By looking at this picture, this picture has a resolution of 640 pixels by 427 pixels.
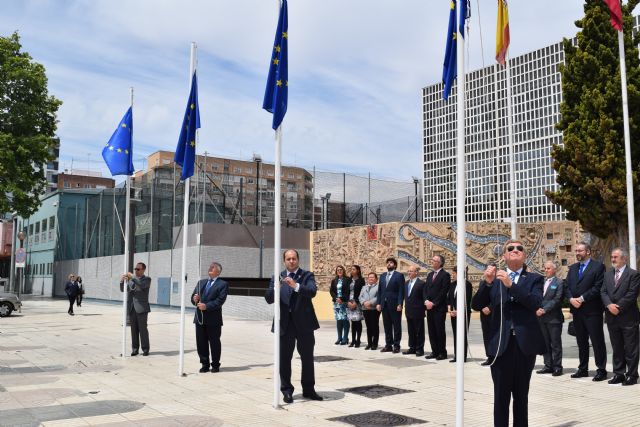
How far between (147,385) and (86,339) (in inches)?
335

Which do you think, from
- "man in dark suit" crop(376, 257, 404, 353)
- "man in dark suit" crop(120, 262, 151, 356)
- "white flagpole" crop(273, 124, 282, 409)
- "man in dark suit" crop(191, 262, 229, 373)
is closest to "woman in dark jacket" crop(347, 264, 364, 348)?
"man in dark suit" crop(376, 257, 404, 353)

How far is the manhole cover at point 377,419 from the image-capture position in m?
6.86

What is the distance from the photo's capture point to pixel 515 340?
5594mm

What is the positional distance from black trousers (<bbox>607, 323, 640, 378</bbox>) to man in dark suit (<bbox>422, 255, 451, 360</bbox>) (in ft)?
11.7

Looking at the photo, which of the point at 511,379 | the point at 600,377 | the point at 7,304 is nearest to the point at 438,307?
the point at 600,377

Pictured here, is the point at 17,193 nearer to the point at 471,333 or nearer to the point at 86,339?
the point at 86,339

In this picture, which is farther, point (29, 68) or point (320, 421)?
point (29, 68)

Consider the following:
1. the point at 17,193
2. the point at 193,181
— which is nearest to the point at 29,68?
the point at 17,193

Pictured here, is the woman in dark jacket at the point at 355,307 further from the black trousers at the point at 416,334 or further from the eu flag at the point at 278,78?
the eu flag at the point at 278,78

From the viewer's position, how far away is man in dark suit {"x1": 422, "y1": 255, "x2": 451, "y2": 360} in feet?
40.6

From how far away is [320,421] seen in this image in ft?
22.9

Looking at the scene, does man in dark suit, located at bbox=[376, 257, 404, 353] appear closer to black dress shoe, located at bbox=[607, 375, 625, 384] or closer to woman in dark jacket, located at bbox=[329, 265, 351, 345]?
woman in dark jacket, located at bbox=[329, 265, 351, 345]

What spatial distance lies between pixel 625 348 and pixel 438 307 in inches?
151

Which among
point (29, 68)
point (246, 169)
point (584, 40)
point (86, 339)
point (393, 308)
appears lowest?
point (86, 339)
